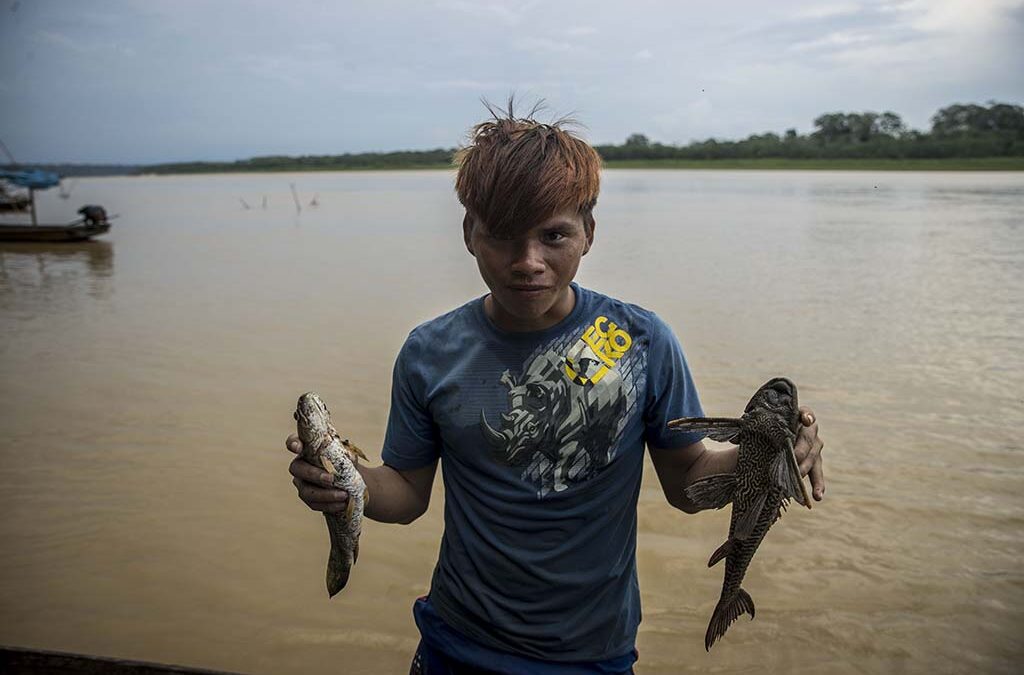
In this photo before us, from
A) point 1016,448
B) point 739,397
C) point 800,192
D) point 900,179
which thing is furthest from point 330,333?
point 900,179

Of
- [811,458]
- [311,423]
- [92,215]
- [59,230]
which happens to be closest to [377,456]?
[311,423]

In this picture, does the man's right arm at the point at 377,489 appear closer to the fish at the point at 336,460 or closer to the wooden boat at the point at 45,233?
the fish at the point at 336,460

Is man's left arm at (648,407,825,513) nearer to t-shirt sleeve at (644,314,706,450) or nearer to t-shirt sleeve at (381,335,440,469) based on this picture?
t-shirt sleeve at (644,314,706,450)

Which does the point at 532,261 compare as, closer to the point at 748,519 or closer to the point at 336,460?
the point at 336,460

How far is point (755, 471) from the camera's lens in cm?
194

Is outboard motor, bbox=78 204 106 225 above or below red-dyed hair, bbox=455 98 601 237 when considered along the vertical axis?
below

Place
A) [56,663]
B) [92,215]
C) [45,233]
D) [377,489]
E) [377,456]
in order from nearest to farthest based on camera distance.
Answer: [377,489] → [56,663] → [377,456] → [45,233] → [92,215]

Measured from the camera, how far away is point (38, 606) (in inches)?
190

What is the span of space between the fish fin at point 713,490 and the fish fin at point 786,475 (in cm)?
17

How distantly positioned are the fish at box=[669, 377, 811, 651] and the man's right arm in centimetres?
81

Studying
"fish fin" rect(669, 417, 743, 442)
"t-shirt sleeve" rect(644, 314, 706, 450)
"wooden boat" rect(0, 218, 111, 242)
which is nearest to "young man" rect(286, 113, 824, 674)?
"t-shirt sleeve" rect(644, 314, 706, 450)

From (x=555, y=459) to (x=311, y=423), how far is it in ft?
2.17

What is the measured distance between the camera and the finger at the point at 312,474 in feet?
6.65

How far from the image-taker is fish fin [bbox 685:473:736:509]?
204 centimetres
